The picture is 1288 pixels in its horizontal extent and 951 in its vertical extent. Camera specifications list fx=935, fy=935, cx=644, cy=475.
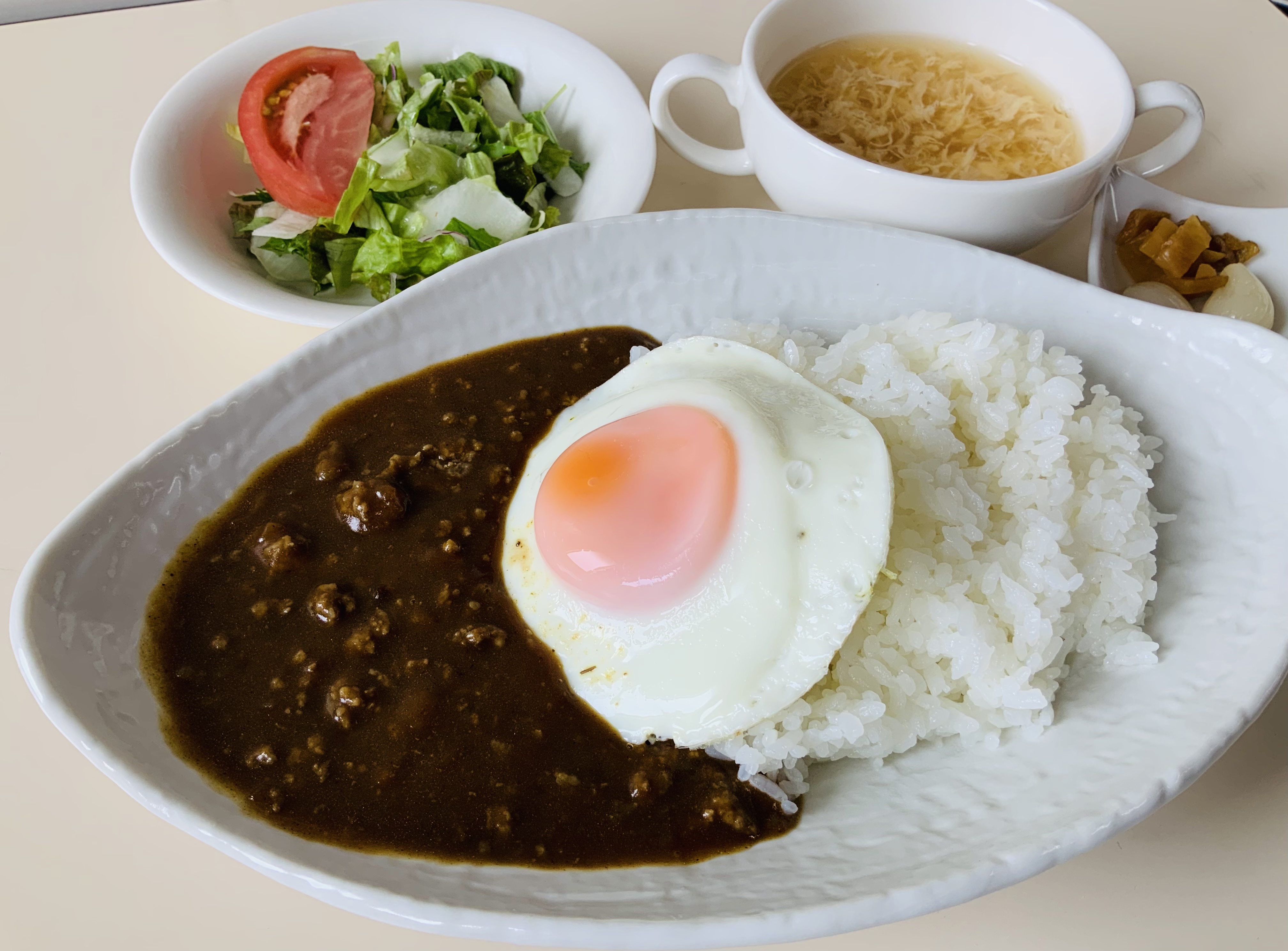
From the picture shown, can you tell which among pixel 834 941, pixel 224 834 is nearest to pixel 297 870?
pixel 224 834

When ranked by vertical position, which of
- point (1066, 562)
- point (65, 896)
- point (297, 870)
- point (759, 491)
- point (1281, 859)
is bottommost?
point (65, 896)

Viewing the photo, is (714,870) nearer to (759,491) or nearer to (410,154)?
(759,491)

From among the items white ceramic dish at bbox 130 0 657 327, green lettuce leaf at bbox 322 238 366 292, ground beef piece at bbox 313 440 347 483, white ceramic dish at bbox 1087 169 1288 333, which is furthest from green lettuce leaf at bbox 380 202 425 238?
white ceramic dish at bbox 1087 169 1288 333

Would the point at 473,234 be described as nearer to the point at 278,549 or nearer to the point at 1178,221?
the point at 278,549

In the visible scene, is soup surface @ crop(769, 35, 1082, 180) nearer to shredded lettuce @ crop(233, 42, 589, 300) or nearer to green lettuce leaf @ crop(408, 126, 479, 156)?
shredded lettuce @ crop(233, 42, 589, 300)

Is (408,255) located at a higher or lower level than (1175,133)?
lower

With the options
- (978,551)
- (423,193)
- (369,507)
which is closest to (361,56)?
(423,193)
